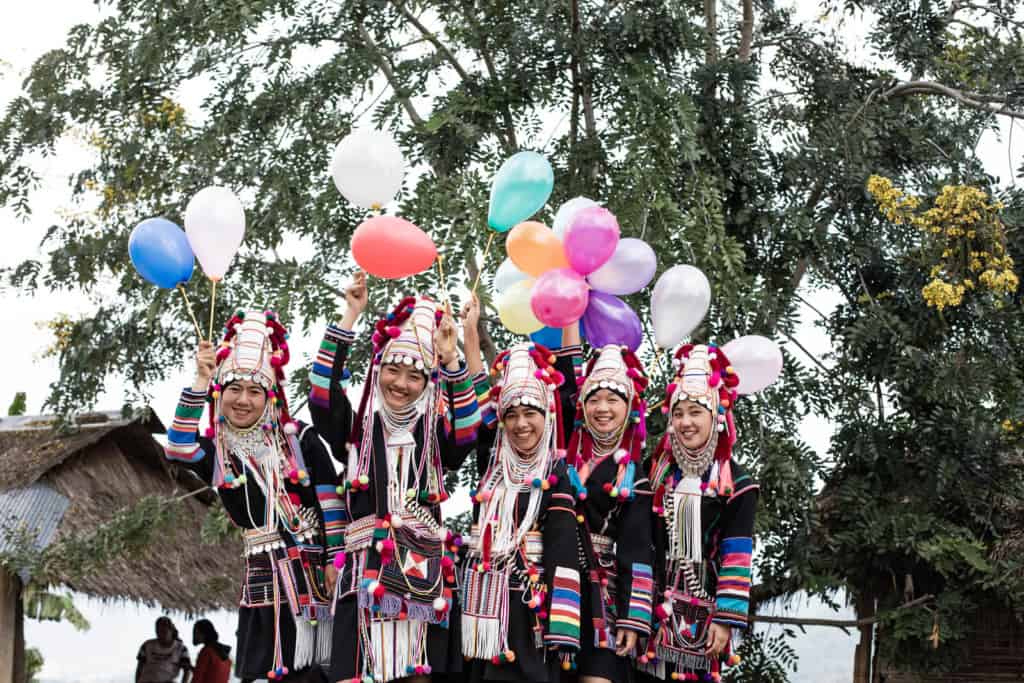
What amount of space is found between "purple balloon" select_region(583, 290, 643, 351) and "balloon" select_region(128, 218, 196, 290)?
4.92 ft

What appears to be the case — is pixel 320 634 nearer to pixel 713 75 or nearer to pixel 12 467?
pixel 713 75

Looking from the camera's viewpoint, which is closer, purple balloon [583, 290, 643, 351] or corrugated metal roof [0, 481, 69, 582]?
purple balloon [583, 290, 643, 351]

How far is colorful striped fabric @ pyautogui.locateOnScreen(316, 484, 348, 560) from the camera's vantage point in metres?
4.17

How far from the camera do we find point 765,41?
8633 mm

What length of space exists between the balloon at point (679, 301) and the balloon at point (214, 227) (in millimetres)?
1607

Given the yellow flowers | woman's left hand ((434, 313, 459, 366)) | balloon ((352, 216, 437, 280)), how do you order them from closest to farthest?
woman's left hand ((434, 313, 459, 366)), balloon ((352, 216, 437, 280)), the yellow flowers

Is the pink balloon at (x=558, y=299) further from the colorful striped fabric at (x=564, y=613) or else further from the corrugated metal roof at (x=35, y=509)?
the corrugated metal roof at (x=35, y=509)

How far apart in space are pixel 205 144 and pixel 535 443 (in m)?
4.07

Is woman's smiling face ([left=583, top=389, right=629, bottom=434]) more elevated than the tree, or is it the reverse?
the tree

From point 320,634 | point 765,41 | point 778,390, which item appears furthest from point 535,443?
point 765,41

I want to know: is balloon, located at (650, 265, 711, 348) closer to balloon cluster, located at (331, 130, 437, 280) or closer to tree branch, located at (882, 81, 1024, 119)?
balloon cluster, located at (331, 130, 437, 280)

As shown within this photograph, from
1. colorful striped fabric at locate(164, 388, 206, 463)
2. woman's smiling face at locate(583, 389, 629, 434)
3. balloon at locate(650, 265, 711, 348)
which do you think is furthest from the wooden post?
woman's smiling face at locate(583, 389, 629, 434)

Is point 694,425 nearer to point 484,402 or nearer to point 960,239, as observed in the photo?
point 484,402

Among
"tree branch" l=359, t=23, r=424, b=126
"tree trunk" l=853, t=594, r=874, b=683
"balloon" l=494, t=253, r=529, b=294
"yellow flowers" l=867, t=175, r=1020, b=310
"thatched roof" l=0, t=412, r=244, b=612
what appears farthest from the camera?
"thatched roof" l=0, t=412, r=244, b=612
